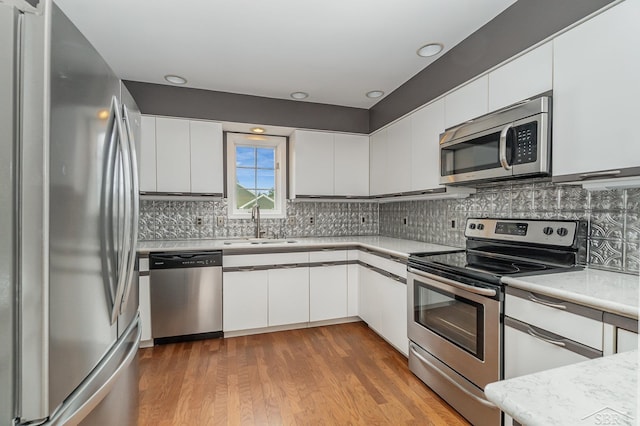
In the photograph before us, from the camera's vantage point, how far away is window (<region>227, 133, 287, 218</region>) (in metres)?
3.60

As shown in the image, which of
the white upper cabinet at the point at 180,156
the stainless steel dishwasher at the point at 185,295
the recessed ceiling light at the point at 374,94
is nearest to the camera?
the stainless steel dishwasher at the point at 185,295

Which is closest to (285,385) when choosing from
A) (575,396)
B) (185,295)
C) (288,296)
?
(288,296)

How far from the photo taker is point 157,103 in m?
3.02

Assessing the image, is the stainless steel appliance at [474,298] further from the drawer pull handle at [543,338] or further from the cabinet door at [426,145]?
the cabinet door at [426,145]

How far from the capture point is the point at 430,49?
2365 mm

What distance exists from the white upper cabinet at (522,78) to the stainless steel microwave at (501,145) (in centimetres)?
7

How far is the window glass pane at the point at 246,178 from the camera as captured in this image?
366 cm

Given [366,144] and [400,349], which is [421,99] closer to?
[366,144]

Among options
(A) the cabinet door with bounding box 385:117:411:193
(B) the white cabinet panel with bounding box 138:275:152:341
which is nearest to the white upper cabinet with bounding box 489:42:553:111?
(A) the cabinet door with bounding box 385:117:411:193

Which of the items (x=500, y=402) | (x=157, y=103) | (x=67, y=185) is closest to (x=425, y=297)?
(x=500, y=402)

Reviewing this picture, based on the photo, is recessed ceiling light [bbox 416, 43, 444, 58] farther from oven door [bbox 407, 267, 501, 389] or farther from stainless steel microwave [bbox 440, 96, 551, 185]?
oven door [bbox 407, 267, 501, 389]

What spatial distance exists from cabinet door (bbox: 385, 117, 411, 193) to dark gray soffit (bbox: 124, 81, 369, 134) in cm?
66

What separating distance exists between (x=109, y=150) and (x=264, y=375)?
72.6 inches

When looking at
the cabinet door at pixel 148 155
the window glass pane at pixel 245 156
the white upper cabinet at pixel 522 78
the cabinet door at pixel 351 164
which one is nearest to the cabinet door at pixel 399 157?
the cabinet door at pixel 351 164
